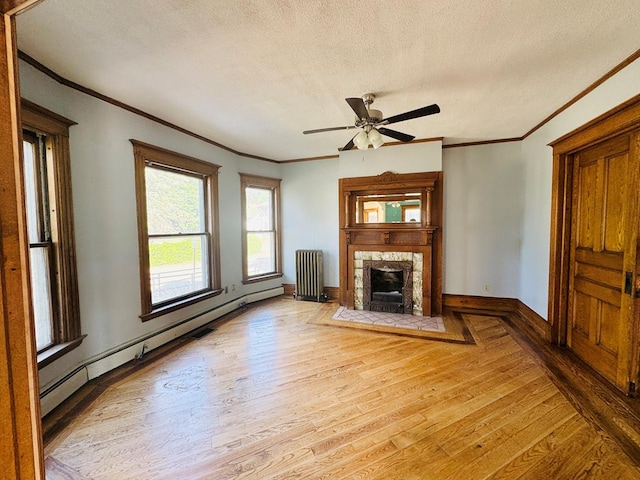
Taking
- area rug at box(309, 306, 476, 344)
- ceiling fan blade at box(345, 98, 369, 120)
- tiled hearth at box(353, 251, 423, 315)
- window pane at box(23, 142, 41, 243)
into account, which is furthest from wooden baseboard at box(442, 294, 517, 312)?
window pane at box(23, 142, 41, 243)

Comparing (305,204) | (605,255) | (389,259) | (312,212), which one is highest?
(305,204)

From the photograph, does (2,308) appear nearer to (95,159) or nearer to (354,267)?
(95,159)

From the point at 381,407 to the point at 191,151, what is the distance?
361cm

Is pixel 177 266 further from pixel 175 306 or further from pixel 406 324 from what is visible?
pixel 406 324

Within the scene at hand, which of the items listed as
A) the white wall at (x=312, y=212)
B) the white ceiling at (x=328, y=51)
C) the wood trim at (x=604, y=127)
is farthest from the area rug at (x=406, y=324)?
the white ceiling at (x=328, y=51)

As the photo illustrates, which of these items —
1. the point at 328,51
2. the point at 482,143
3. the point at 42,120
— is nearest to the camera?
the point at 328,51

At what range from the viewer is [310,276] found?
4.86 metres

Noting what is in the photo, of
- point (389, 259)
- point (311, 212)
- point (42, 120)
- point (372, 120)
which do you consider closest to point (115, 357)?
point (42, 120)

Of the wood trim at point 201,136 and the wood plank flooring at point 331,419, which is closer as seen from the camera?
the wood plank flooring at point 331,419

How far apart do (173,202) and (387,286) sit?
3.34m

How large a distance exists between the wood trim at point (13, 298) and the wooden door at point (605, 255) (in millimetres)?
3501

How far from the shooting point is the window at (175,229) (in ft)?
9.66

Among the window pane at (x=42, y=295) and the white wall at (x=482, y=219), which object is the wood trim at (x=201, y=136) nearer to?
the white wall at (x=482, y=219)

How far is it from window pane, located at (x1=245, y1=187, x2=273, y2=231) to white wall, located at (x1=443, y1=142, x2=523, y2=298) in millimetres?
3102
